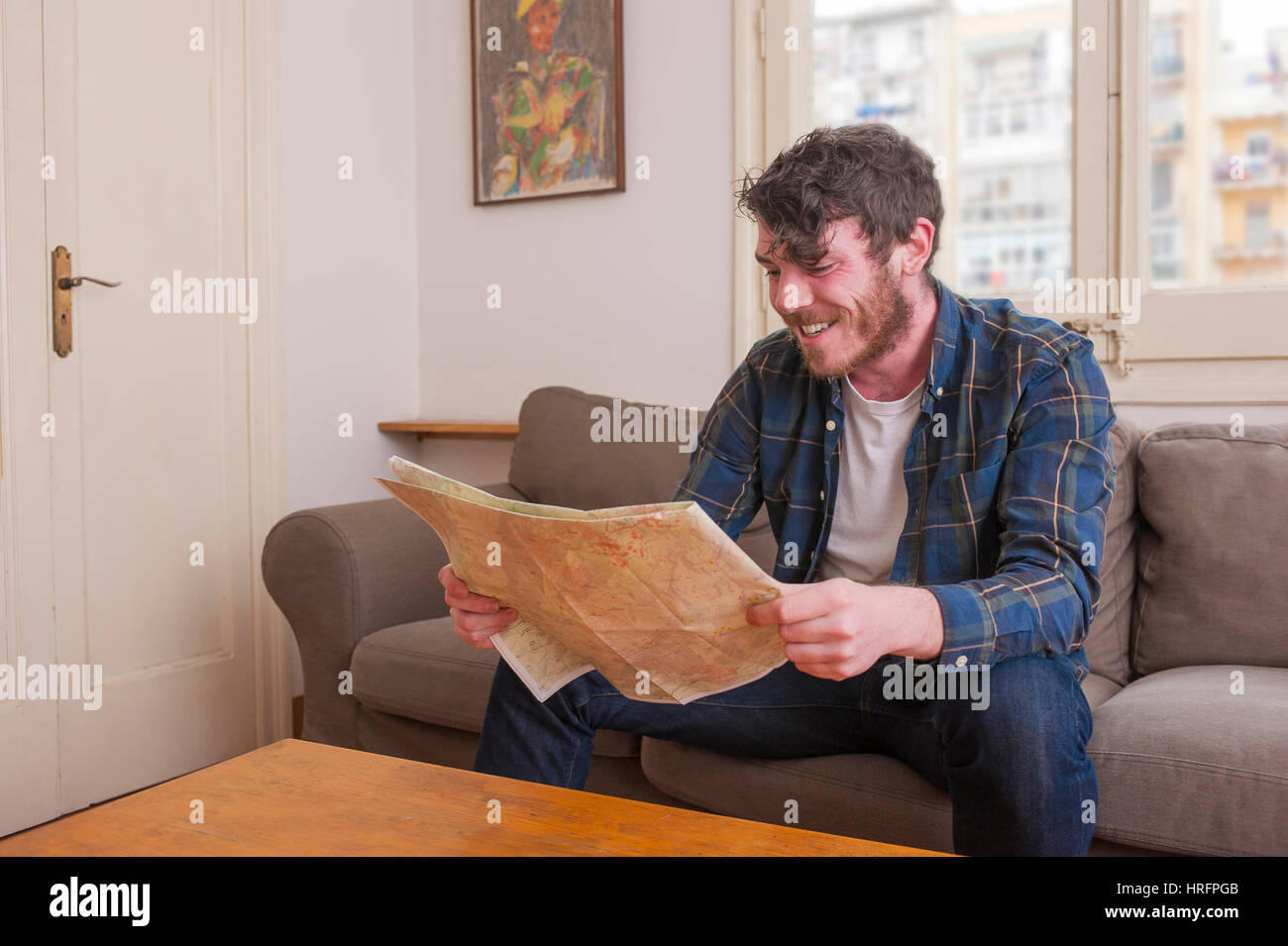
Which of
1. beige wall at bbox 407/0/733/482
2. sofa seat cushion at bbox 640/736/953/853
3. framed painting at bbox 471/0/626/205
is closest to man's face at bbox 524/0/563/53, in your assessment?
framed painting at bbox 471/0/626/205

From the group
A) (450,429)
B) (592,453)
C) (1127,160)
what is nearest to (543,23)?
(450,429)

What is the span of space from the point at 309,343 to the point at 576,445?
890 millimetres

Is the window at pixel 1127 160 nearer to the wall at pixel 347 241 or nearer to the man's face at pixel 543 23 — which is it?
the man's face at pixel 543 23

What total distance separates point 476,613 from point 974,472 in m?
0.60

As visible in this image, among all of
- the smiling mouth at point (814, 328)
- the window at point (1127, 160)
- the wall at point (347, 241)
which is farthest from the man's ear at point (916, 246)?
the wall at point (347, 241)

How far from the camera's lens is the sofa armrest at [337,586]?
188cm

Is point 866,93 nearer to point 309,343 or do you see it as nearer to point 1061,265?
point 1061,265

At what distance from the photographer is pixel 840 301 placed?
1.26 m

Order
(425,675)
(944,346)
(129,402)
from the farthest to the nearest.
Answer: (129,402)
(425,675)
(944,346)

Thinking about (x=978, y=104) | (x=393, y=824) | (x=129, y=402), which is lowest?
(x=393, y=824)

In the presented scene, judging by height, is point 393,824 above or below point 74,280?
below

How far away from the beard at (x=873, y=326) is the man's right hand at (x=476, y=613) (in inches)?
19.7

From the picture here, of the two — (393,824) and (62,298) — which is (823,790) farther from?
(62,298)
